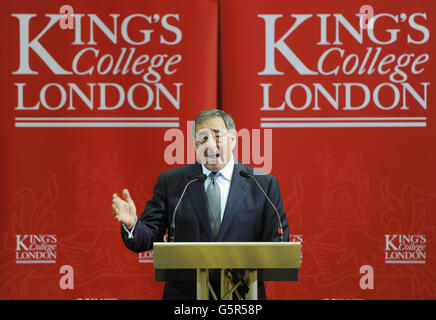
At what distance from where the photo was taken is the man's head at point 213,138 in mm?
2568

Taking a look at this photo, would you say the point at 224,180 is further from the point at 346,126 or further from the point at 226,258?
the point at 346,126

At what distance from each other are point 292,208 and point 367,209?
20.7 inches

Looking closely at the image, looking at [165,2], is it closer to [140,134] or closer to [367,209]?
[140,134]

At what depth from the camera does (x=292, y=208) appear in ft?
12.6

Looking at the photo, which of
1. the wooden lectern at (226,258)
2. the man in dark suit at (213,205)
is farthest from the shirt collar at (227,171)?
the wooden lectern at (226,258)

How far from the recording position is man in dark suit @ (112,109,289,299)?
2510mm

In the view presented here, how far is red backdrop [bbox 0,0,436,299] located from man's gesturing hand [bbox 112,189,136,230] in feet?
5.09

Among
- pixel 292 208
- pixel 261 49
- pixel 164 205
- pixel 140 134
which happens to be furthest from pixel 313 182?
pixel 164 205

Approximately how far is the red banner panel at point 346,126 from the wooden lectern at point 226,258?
6.03 ft

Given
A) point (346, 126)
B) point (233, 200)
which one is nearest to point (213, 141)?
point (233, 200)

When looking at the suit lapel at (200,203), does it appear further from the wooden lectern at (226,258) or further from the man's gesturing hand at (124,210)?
the wooden lectern at (226,258)

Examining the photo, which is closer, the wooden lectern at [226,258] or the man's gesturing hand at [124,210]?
the wooden lectern at [226,258]

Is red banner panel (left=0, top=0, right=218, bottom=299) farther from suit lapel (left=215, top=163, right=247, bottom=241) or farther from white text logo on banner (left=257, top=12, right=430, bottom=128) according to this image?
suit lapel (left=215, top=163, right=247, bottom=241)

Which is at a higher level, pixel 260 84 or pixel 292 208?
pixel 260 84
